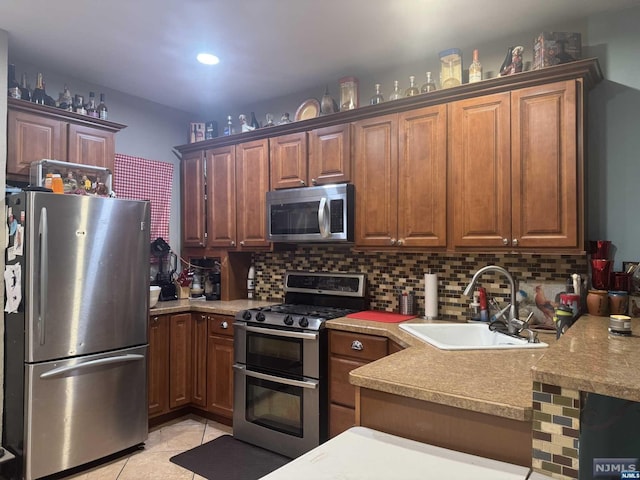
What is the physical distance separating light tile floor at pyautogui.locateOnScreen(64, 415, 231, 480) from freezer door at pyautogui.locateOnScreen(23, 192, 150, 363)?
2.43ft

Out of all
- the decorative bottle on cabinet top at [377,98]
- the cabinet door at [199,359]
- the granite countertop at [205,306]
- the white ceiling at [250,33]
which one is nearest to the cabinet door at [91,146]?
the white ceiling at [250,33]

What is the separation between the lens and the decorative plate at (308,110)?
3.38 m

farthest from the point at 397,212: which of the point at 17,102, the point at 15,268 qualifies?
the point at 17,102

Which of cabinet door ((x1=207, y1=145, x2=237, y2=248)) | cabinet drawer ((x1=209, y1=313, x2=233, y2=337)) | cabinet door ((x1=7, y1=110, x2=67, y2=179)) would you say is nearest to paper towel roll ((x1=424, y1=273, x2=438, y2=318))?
cabinet drawer ((x1=209, y1=313, x2=233, y2=337))

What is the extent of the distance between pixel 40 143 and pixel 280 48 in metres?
1.74

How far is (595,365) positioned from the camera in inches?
44.9

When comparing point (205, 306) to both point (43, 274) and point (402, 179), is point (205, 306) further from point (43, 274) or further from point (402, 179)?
point (402, 179)

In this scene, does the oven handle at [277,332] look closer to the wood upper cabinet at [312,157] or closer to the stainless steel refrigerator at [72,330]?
the stainless steel refrigerator at [72,330]

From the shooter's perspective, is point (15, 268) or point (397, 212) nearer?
point (15, 268)

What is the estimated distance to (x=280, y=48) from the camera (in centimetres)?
284

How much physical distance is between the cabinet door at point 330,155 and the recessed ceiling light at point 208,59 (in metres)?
0.82

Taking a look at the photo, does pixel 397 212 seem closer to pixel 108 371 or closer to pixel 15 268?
pixel 108 371

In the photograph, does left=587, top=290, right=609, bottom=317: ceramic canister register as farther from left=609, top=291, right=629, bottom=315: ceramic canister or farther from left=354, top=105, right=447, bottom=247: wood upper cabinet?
left=354, top=105, right=447, bottom=247: wood upper cabinet

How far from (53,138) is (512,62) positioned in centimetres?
301
